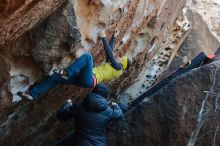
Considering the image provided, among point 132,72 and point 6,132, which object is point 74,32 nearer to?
point 6,132

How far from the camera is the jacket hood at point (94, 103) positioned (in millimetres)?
6480

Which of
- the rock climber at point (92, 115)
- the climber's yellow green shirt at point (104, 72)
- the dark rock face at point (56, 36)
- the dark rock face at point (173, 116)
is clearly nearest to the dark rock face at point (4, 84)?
the dark rock face at point (56, 36)

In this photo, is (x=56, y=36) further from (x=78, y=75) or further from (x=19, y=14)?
(x=19, y=14)

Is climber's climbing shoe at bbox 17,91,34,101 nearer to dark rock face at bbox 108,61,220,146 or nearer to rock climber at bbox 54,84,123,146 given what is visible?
rock climber at bbox 54,84,123,146

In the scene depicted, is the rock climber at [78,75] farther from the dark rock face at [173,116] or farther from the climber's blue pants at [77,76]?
the dark rock face at [173,116]

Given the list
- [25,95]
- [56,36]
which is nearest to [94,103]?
[25,95]

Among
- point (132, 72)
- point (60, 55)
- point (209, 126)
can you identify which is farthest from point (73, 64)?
point (132, 72)

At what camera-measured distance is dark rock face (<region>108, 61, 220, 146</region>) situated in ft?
24.3

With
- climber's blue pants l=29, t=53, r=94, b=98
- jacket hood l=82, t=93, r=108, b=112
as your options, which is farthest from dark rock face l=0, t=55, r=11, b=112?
jacket hood l=82, t=93, r=108, b=112

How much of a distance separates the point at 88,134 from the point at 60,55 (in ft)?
4.05

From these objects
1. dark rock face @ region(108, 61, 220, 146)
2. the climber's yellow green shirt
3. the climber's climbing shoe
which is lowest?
dark rock face @ region(108, 61, 220, 146)

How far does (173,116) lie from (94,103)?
1.61 meters

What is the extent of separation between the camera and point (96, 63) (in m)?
7.77

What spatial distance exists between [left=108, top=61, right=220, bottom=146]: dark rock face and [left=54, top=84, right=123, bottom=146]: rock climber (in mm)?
758
